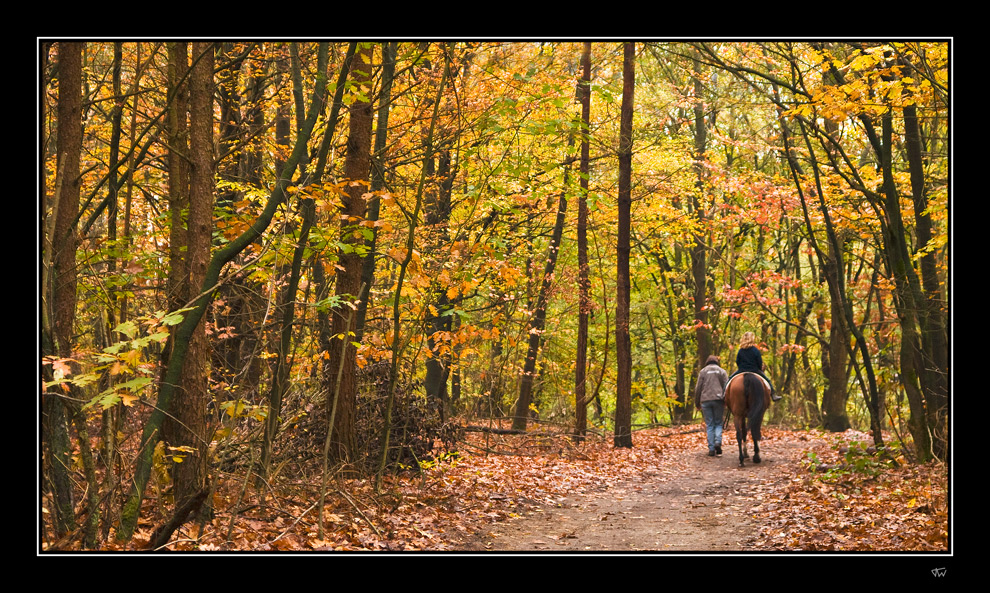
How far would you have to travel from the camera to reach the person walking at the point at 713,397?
49.0ft

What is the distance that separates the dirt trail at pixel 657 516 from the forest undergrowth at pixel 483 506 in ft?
0.67

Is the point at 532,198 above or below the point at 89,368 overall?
above

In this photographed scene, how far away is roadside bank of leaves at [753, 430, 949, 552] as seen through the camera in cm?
684

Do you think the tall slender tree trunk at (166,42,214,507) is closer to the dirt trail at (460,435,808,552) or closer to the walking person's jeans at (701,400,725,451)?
the dirt trail at (460,435,808,552)

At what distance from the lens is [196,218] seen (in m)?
7.60

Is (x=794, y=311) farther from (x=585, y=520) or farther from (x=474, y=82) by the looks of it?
(x=585, y=520)

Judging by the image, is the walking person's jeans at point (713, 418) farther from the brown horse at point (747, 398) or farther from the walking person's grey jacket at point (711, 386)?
the brown horse at point (747, 398)

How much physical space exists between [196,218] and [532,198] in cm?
1006

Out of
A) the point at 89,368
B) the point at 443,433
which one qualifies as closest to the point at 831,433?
the point at 443,433

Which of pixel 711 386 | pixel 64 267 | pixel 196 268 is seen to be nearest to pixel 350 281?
pixel 196 268

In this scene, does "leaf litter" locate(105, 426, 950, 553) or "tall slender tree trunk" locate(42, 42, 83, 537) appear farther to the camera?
"leaf litter" locate(105, 426, 950, 553)

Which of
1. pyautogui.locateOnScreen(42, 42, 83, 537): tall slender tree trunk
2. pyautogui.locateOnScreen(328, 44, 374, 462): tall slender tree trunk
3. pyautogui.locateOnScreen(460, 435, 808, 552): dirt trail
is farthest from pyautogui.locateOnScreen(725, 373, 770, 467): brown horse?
pyautogui.locateOnScreen(42, 42, 83, 537): tall slender tree trunk

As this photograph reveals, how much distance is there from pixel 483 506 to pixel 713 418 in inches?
297

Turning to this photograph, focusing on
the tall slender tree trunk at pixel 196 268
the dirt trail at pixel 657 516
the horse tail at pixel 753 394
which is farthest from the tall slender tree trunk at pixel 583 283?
the tall slender tree trunk at pixel 196 268
